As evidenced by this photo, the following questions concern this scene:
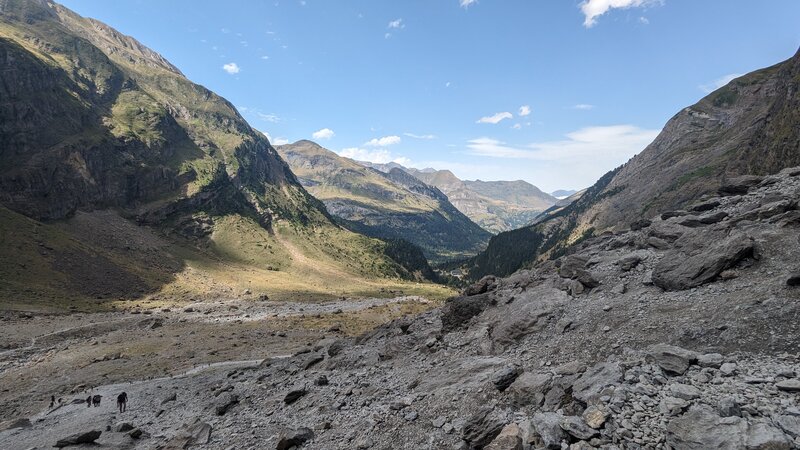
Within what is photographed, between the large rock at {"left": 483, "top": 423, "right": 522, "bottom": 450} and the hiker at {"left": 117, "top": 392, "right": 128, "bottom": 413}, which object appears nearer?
the large rock at {"left": 483, "top": 423, "right": 522, "bottom": 450}

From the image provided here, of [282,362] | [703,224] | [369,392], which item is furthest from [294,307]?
[703,224]

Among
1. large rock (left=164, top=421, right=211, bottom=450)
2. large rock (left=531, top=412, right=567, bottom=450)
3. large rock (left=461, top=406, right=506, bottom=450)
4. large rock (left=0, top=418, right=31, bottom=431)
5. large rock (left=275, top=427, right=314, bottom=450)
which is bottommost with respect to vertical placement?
large rock (left=0, top=418, right=31, bottom=431)

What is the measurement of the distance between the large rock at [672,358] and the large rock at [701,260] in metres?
6.57

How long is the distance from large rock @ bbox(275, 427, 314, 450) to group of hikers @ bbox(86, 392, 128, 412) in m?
24.1

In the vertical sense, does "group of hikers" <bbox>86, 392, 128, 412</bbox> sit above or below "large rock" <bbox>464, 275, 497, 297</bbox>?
below

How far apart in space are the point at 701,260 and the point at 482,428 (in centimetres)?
1475

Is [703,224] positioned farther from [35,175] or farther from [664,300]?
[35,175]

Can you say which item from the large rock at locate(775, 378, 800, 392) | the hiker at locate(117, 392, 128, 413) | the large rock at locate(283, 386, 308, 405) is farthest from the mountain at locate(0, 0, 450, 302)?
the large rock at locate(775, 378, 800, 392)

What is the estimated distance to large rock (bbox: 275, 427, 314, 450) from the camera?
19.7m

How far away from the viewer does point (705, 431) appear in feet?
35.6

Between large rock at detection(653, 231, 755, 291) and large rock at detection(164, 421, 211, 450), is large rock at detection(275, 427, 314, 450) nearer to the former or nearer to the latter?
large rock at detection(164, 421, 211, 450)

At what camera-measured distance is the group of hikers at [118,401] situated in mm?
35219

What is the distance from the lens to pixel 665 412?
12062mm

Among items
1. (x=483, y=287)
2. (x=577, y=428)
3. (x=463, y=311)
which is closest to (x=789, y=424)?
(x=577, y=428)
